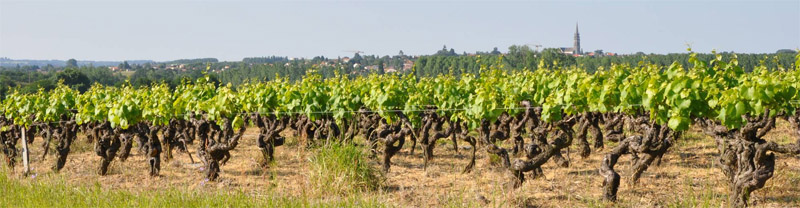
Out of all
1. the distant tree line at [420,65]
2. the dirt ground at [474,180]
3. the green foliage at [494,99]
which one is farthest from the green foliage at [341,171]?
the distant tree line at [420,65]

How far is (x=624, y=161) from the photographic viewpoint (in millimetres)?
9570

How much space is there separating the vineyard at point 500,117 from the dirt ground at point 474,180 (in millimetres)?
173

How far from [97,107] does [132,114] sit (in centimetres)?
80

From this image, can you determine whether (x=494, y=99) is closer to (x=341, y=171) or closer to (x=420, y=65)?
(x=341, y=171)

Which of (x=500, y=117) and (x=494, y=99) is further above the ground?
(x=494, y=99)

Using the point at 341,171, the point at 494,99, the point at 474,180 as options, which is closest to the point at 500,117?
the point at 494,99

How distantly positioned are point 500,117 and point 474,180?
2102mm

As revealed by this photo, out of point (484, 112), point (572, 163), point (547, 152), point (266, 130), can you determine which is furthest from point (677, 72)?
point (266, 130)

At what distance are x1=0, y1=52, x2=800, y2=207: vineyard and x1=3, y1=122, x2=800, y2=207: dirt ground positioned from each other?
0.17m

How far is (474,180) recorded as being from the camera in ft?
26.3

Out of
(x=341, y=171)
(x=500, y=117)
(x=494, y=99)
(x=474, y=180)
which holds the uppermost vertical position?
(x=494, y=99)

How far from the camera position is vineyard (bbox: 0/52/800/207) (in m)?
6.17

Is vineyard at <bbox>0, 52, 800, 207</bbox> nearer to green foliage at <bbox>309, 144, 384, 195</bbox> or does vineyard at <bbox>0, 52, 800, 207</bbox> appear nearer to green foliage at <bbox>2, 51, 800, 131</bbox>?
green foliage at <bbox>2, 51, 800, 131</bbox>

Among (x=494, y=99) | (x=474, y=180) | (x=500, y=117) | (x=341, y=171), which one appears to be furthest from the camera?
(x=500, y=117)
